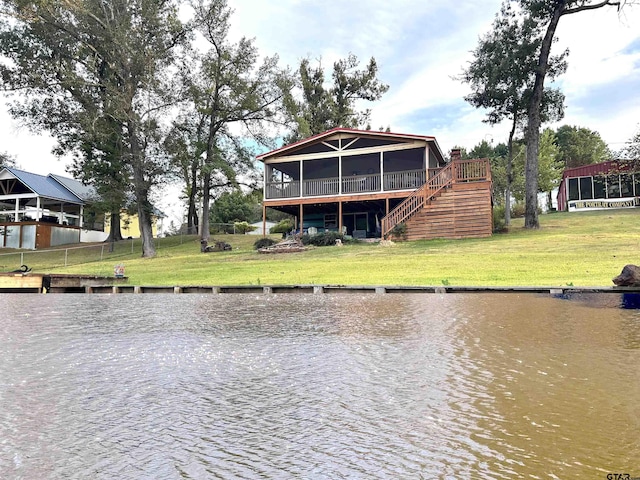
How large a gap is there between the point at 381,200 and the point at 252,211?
32.4m

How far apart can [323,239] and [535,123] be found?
12.6m

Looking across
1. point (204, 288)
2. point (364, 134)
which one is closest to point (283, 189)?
point (364, 134)

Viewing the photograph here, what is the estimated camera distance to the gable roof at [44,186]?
36375 millimetres

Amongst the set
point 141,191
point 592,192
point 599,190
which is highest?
point 599,190

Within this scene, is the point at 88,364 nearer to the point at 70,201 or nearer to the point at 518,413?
the point at 518,413

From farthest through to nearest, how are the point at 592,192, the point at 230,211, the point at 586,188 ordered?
the point at 230,211, the point at 586,188, the point at 592,192

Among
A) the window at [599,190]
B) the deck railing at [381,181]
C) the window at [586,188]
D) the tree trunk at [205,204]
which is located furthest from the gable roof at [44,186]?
the window at [599,190]

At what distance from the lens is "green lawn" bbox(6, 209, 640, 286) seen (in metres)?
12.3

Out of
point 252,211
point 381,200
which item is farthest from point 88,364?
point 252,211

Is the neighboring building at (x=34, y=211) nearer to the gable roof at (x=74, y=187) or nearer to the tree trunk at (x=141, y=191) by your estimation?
the gable roof at (x=74, y=187)

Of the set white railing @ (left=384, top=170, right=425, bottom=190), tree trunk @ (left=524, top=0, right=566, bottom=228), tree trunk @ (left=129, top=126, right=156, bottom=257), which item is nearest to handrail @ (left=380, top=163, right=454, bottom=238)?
white railing @ (left=384, top=170, right=425, bottom=190)

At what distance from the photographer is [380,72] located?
44250 mm

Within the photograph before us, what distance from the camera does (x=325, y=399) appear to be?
3.36m

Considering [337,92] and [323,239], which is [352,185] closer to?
[323,239]
